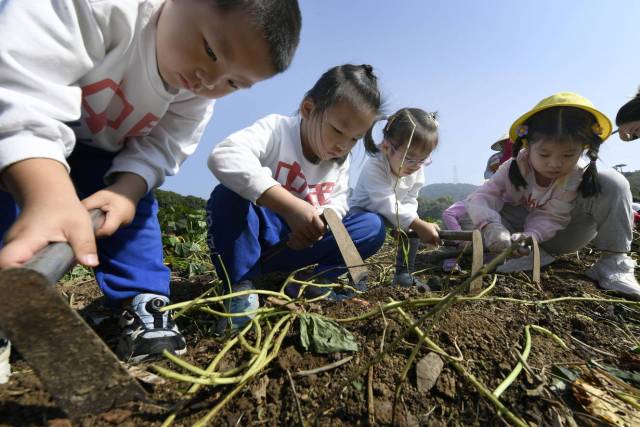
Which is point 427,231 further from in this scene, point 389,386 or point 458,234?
point 389,386

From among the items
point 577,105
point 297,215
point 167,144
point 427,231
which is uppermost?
point 167,144

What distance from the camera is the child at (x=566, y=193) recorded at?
2281 mm

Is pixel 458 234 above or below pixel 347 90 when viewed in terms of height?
below

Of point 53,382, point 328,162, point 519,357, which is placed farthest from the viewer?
point 328,162

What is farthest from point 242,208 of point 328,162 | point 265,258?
point 328,162

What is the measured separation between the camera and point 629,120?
317 centimetres

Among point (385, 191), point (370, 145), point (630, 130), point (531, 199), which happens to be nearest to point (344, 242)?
point (385, 191)

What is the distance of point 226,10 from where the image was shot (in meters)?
1.05

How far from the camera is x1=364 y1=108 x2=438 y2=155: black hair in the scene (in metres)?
2.46

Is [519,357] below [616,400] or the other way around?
the other way around

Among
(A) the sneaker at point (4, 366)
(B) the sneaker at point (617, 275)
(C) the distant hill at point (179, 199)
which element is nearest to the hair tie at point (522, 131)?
(B) the sneaker at point (617, 275)

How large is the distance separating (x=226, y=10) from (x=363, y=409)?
3.69 ft

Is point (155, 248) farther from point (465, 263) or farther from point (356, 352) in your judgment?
point (465, 263)

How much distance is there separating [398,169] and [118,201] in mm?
1808
